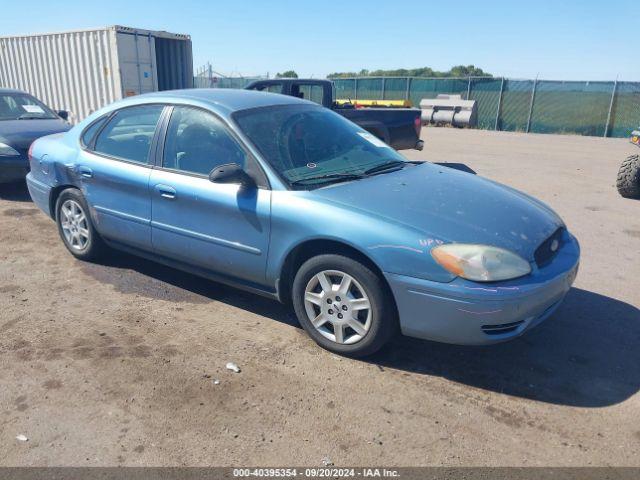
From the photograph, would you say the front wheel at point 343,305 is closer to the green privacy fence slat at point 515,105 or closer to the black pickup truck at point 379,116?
the black pickup truck at point 379,116

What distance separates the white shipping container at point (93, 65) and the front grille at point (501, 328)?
35.9 ft

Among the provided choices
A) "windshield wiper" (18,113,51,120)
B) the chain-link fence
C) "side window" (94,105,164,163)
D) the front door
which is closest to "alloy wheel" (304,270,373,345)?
the front door

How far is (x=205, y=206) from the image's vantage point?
12.4 ft

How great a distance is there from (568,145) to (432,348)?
53.2 ft

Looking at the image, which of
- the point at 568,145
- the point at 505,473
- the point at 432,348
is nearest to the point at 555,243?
the point at 432,348

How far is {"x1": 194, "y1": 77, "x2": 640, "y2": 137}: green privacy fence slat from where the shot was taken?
21.4m

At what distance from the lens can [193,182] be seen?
385cm

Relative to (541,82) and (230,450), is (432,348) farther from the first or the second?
(541,82)

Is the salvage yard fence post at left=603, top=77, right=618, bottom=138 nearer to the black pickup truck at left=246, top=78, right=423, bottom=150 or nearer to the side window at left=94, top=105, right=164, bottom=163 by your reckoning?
the black pickup truck at left=246, top=78, right=423, bottom=150

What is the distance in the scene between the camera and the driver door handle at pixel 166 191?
3.94 metres

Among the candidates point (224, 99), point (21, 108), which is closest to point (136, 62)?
point (21, 108)

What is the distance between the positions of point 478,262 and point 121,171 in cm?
299

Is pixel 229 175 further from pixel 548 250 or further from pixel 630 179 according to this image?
pixel 630 179

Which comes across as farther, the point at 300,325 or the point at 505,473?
the point at 300,325
